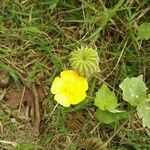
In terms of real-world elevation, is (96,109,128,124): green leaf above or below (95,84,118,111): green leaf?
below

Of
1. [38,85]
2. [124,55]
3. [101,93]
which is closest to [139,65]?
[124,55]

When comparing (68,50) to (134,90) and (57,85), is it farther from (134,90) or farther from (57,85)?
(134,90)

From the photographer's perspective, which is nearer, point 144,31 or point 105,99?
point 105,99

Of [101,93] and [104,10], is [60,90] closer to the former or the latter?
[101,93]

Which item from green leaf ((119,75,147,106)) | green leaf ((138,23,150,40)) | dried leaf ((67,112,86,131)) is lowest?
dried leaf ((67,112,86,131))

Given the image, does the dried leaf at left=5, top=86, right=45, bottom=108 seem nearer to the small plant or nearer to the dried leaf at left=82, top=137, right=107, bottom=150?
the small plant

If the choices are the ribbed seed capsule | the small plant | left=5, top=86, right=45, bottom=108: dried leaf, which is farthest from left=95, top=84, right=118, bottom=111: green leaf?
left=5, top=86, right=45, bottom=108: dried leaf

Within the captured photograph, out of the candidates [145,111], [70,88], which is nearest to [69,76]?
[70,88]
